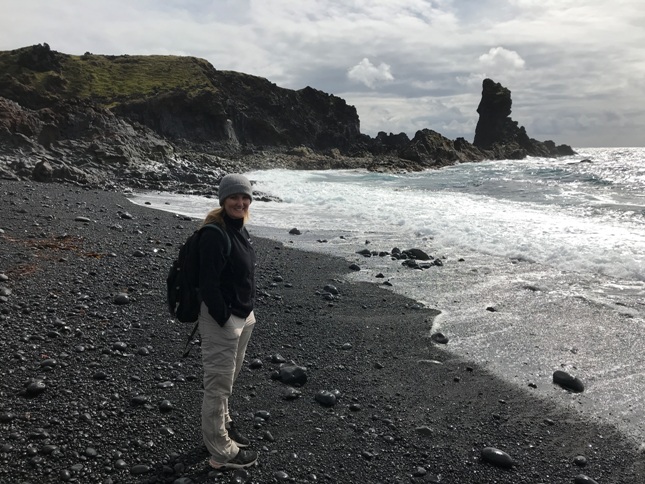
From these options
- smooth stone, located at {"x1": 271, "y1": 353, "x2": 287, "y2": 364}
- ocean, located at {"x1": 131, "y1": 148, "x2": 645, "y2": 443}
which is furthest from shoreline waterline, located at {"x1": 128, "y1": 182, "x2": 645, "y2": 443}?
smooth stone, located at {"x1": 271, "y1": 353, "x2": 287, "y2": 364}

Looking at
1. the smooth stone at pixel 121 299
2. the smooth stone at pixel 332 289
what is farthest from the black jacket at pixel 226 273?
the smooth stone at pixel 332 289

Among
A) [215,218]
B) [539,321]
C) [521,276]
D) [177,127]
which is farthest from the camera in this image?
[177,127]

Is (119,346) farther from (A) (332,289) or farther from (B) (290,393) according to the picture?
(A) (332,289)

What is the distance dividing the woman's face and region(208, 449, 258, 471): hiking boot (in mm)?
2083

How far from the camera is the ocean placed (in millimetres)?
6812

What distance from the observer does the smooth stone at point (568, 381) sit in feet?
20.5

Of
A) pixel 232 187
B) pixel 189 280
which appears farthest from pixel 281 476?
pixel 232 187

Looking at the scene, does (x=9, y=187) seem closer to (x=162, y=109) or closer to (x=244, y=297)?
(x=244, y=297)

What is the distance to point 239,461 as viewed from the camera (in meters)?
4.38

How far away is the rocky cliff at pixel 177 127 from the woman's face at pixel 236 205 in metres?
20.9

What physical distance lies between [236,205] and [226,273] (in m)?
0.59

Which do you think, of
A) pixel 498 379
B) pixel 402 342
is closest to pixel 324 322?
pixel 402 342

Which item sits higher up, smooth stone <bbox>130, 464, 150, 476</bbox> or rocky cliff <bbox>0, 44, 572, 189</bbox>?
rocky cliff <bbox>0, 44, 572, 189</bbox>

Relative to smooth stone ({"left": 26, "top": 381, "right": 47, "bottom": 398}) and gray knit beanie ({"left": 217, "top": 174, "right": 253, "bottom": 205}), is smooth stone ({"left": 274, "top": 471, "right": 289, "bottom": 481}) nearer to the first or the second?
gray knit beanie ({"left": 217, "top": 174, "right": 253, "bottom": 205})
